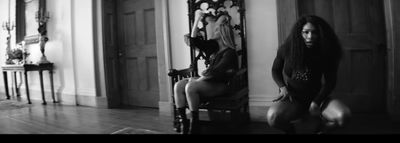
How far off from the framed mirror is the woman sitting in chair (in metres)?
3.72

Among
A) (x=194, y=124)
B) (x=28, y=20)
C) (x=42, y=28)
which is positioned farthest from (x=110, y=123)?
(x=28, y=20)

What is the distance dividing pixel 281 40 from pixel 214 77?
35.3 inches

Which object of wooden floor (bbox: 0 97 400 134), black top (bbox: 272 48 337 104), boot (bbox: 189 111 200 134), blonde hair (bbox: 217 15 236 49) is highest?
blonde hair (bbox: 217 15 236 49)

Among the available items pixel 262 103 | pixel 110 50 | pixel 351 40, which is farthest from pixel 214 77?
pixel 110 50

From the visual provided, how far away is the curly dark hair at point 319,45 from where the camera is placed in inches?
75.3

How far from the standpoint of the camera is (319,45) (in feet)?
6.38

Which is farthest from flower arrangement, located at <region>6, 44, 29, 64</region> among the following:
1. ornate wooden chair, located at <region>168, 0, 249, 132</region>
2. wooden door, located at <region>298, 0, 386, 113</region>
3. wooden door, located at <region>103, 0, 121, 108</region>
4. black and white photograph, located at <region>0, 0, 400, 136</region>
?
wooden door, located at <region>298, 0, 386, 113</region>

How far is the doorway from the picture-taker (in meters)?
3.96

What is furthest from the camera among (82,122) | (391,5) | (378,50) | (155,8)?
(155,8)

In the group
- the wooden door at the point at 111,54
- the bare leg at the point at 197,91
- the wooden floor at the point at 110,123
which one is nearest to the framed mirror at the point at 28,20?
the wooden door at the point at 111,54

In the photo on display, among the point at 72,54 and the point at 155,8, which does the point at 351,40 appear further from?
the point at 72,54

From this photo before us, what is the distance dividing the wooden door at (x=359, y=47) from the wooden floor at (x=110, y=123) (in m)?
0.22

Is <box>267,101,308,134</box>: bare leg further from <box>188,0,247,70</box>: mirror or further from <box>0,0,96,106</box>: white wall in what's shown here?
<box>0,0,96,106</box>: white wall

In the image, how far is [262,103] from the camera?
301 cm
